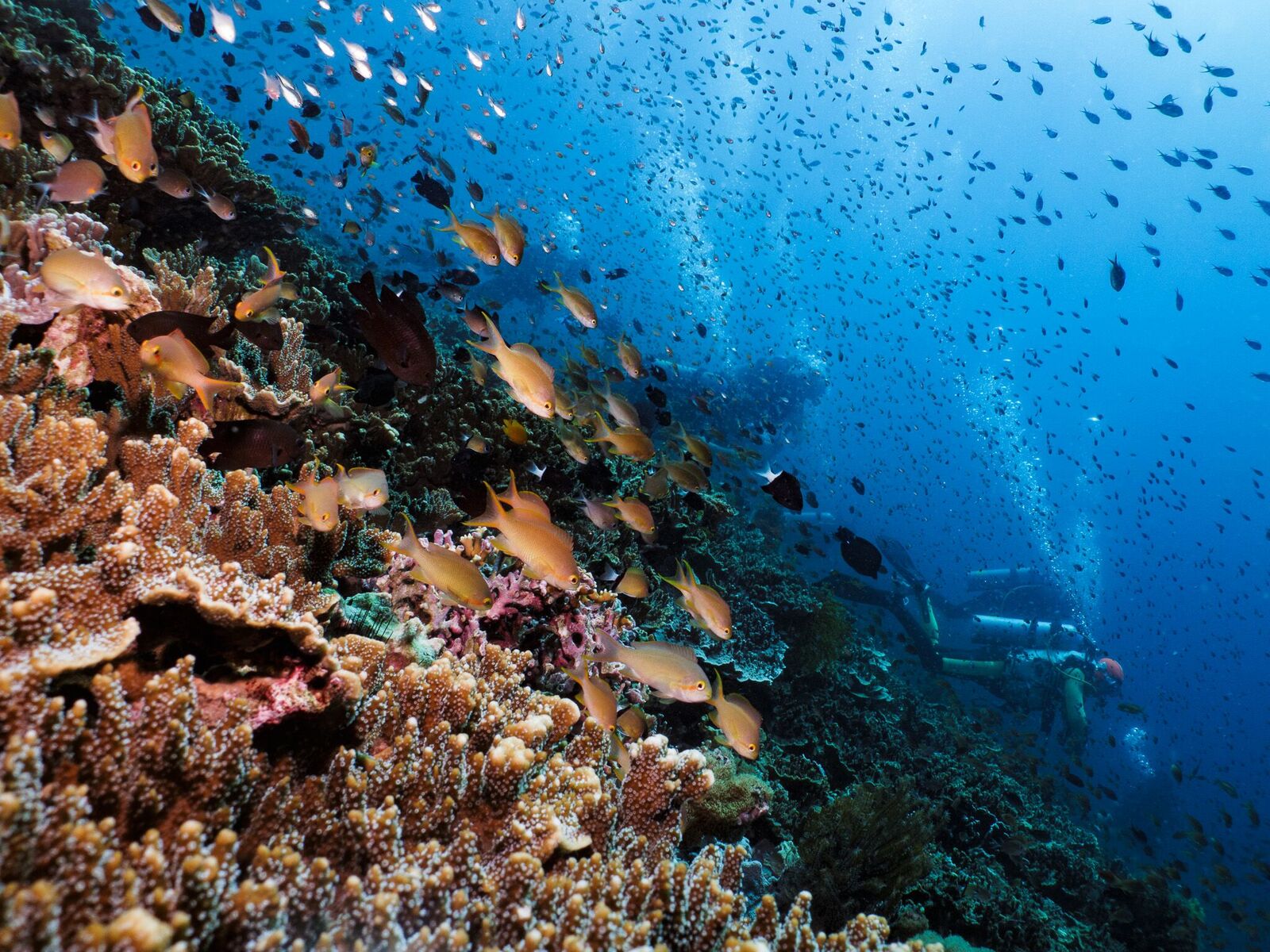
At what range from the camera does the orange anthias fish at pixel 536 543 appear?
2775mm

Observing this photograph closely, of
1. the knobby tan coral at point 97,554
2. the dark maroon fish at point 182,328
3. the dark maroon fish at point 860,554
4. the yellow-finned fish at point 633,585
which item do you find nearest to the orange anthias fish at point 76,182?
the dark maroon fish at point 182,328

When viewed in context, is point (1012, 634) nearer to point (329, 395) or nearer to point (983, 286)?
point (329, 395)

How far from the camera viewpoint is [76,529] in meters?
2.11

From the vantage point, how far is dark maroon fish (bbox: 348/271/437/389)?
345 cm

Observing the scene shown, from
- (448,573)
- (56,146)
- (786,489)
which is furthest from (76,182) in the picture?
(786,489)

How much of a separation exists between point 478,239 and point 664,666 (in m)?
3.75

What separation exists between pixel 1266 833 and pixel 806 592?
221 feet

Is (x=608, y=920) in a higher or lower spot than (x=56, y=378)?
higher

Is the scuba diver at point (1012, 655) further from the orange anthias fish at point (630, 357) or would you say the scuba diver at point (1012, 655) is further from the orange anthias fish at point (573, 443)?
the orange anthias fish at point (573, 443)

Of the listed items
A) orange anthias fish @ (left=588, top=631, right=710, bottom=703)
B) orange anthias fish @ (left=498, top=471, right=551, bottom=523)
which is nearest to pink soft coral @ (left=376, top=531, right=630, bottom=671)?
orange anthias fish @ (left=498, top=471, right=551, bottom=523)

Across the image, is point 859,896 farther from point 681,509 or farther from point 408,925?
point 408,925

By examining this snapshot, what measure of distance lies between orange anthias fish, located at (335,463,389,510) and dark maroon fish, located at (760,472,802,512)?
3497 millimetres

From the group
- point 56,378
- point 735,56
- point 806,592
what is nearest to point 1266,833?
point 806,592

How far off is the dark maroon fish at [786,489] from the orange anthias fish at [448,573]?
3.34 metres
